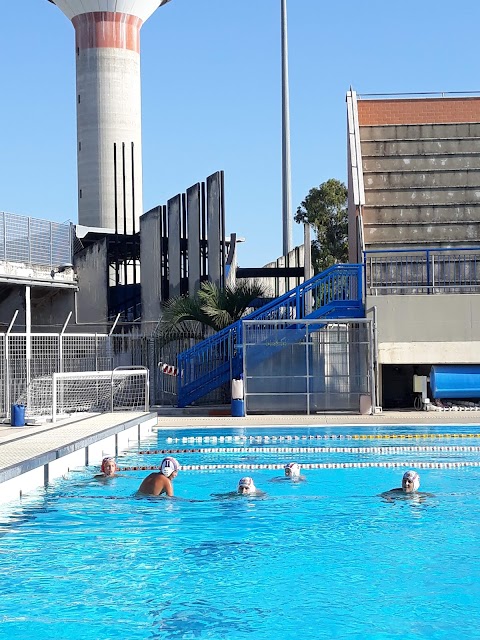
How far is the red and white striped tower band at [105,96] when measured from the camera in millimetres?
50469

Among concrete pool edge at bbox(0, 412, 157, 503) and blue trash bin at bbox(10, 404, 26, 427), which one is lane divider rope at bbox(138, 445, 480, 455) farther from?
blue trash bin at bbox(10, 404, 26, 427)

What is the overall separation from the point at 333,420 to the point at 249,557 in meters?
11.6

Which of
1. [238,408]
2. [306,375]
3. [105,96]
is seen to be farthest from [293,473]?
[105,96]

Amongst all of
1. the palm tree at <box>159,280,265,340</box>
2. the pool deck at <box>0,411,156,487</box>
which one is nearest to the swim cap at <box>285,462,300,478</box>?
the pool deck at <box>0,411,156,487</box>

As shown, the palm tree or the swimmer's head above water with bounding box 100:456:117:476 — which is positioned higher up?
the palm tree

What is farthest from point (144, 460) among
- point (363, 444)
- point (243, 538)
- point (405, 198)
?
point (405, 198)

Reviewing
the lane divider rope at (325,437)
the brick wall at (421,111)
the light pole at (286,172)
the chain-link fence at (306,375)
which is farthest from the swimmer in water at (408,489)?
the light pole at (286,172)

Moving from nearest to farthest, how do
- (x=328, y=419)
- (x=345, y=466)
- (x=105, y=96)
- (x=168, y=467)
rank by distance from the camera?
1. (x=168, y=467)
2. (x=345, y=466)
3. (x=328, y=419)
4. (x=105, y=96)

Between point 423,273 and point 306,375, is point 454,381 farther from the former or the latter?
point 306,375

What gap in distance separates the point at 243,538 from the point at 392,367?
16441 millimetres

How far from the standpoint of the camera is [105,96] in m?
50.7

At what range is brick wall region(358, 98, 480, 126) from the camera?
104ft

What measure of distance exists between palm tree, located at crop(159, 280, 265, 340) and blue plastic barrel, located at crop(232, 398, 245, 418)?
4.22 m

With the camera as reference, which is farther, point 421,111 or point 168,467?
point 421,111
